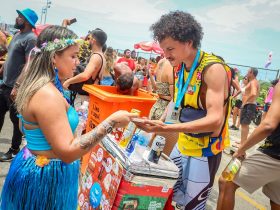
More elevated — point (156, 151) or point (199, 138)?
point (199, 138)

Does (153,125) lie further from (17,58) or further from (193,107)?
(17,58)

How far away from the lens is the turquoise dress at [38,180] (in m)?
1.79

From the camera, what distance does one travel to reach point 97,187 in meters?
2.54

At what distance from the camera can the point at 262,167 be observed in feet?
9.07

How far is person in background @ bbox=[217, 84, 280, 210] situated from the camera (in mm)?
2678

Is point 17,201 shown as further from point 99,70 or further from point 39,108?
point 99,70

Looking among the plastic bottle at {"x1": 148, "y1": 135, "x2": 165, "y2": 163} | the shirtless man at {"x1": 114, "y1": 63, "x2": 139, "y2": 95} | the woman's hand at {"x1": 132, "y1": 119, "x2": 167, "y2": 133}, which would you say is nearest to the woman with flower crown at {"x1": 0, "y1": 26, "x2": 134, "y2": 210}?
the woman's hand at {"x1": 132, "y1": 119, "x2": 167, "y2": 133}

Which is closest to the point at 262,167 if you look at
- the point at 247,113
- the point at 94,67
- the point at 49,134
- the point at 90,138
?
the point at 90,138

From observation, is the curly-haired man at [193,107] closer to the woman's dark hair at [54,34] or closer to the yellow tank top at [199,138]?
the yellow tank top at [199,138]

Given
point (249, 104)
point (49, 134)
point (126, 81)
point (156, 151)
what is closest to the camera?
point (49, 134)

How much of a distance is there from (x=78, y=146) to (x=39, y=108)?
30 cm

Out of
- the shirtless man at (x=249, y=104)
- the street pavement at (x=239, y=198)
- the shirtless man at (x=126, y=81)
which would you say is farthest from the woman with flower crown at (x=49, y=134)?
the shirtless man at (x=249, y=104)

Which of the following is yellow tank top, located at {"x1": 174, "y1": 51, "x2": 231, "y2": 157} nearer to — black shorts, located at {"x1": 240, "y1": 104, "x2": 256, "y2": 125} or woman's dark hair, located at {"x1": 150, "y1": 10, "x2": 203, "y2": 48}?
woman's dark hair, located at {"x1": 150, "y1": 10, "x2": 203, "y2": 48}

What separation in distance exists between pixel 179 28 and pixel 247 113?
5715 mm
